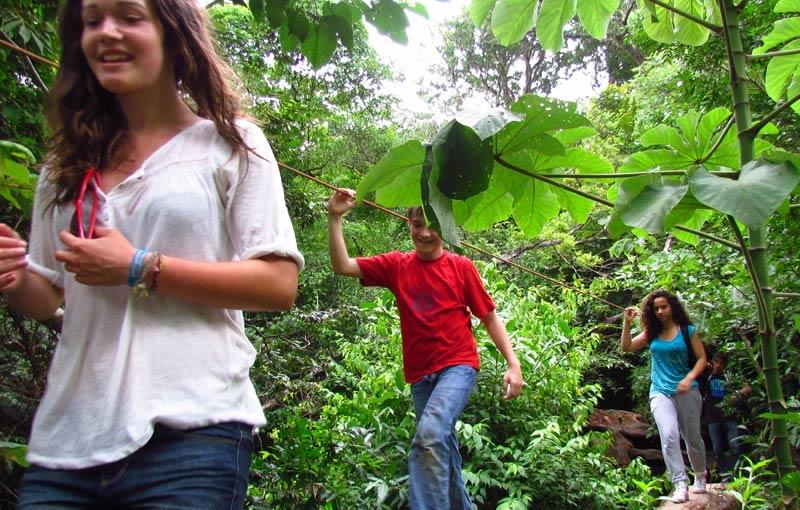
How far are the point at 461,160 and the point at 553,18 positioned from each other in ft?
1.67

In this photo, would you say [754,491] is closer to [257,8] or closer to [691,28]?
[691,28]

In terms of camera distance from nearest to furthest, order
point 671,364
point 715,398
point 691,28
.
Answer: point 691,28 → point 671,364 → point 715,398

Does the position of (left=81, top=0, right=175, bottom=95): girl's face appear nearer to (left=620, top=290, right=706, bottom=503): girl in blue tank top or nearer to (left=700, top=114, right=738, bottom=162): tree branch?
(left=700, top=114, right=738, bottom=162): tree branch

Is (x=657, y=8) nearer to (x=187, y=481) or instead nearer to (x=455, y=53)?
(x=187, y=481)

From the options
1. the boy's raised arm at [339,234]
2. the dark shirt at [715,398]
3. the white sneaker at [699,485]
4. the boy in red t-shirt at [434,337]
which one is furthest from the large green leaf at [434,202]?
the dark shirt at [715,398]

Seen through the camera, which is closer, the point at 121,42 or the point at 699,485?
the point at 121,42

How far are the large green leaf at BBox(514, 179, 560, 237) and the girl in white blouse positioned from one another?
34 cm

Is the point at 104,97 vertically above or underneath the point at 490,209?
above

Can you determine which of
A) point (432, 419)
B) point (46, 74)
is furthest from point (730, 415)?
point (46, 74)

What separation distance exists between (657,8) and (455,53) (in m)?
14.0

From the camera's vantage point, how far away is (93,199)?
2.97 feet

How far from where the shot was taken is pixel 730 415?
507 cm

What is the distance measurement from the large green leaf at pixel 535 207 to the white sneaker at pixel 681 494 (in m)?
3.31

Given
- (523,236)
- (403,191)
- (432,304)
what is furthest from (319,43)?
(523,236)
